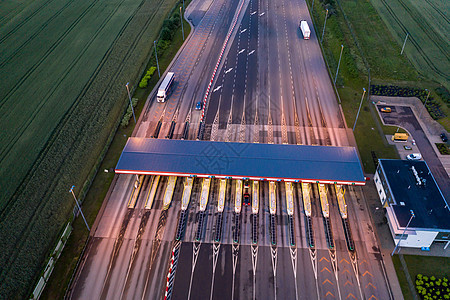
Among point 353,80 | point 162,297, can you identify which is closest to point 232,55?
point 353,80

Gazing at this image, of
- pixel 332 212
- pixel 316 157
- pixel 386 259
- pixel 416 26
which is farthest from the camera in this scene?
pixel 416 26

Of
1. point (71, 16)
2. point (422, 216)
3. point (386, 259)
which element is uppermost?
point (71, 16)

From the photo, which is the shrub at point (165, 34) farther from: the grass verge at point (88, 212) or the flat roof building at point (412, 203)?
the flat roof building at point (412, 203)

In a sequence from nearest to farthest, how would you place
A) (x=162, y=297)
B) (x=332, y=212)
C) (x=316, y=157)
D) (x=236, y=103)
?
(x=162, y=297) → (x=332, y=212) → (x=316, y=157) → (x=236, y=103)

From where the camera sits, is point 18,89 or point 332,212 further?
point 18,89

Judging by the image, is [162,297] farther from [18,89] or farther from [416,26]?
[416,26]

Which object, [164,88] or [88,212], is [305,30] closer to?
[164,88]

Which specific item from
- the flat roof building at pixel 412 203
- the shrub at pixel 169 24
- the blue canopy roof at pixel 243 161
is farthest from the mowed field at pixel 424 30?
the shrub at pixel 169 24
